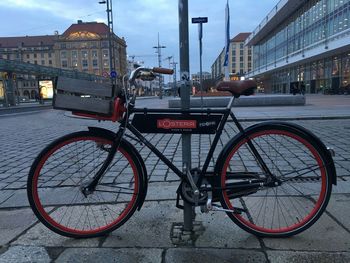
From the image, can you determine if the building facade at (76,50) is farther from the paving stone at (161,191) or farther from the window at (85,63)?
the paving stone at (161,191)

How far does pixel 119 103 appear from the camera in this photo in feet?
9.72

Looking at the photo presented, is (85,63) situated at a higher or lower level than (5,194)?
higher

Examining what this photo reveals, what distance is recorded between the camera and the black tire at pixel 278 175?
9.87 ft

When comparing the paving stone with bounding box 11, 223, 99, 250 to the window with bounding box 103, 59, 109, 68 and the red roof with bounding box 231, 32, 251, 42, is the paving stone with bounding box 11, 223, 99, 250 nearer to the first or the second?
the window with bounding box 103, 59, 109, 68

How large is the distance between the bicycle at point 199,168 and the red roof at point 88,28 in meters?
124

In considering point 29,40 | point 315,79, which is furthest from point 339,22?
point 29,40

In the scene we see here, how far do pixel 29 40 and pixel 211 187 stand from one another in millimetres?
145932

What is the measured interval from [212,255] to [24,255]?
1.46 metres

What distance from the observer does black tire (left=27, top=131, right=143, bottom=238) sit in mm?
3070

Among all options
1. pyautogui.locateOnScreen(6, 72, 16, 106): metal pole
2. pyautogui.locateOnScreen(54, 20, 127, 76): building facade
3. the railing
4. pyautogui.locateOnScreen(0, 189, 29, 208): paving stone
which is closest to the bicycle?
pyautogui.locateOnScreen(0, 189, 29, 208): paving stone

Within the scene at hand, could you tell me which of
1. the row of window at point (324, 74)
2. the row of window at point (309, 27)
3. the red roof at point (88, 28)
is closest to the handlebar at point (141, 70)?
the row of window at point (324, 74)

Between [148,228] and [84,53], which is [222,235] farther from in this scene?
[84,53]

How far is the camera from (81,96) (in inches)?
115

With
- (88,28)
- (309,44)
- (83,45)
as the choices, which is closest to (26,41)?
(88,28)
